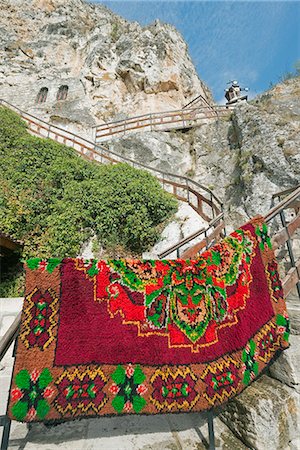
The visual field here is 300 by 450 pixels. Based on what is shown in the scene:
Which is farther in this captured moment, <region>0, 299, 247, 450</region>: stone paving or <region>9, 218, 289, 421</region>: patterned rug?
<region>0, 299, 247, 450</region>: stone paving

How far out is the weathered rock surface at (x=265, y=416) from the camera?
1698mm

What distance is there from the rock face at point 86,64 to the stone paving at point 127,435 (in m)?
16.0

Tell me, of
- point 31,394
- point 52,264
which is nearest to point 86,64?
point 52,264

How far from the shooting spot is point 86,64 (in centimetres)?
1998

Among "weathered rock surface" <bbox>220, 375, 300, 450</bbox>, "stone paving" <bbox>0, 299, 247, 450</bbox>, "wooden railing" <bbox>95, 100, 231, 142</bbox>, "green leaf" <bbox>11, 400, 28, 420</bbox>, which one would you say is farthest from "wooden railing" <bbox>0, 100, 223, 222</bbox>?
"green leaf" <bbox>11, 400, 28, 420</bbox>

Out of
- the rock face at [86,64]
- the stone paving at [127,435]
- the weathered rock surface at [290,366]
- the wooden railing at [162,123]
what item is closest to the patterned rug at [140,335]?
the weathered rock surface at [290,366]

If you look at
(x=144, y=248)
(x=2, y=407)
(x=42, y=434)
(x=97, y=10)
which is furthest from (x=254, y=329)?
(x=97, y=10)

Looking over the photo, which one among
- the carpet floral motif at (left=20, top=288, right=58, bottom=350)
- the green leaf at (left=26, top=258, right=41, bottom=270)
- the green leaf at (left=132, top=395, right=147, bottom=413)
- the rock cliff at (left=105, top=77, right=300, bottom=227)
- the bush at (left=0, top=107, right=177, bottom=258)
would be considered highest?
the rock cliff at (left=105, top=77, right=300, bottom=227)

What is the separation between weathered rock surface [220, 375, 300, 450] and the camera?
5.57 feet

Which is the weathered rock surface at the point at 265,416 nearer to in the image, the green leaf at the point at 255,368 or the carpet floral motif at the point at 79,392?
the green leaf at the point at 255,368

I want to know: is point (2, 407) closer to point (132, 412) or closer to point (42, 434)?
point (42, 434)

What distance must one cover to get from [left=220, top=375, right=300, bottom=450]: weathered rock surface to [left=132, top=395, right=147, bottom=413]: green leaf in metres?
0.83

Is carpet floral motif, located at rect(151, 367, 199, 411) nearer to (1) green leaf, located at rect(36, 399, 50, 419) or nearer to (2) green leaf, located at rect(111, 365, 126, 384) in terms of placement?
(2) green leaf, located at rect(111, 365, 126, 384)

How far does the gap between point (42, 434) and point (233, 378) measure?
1658 millimetres
